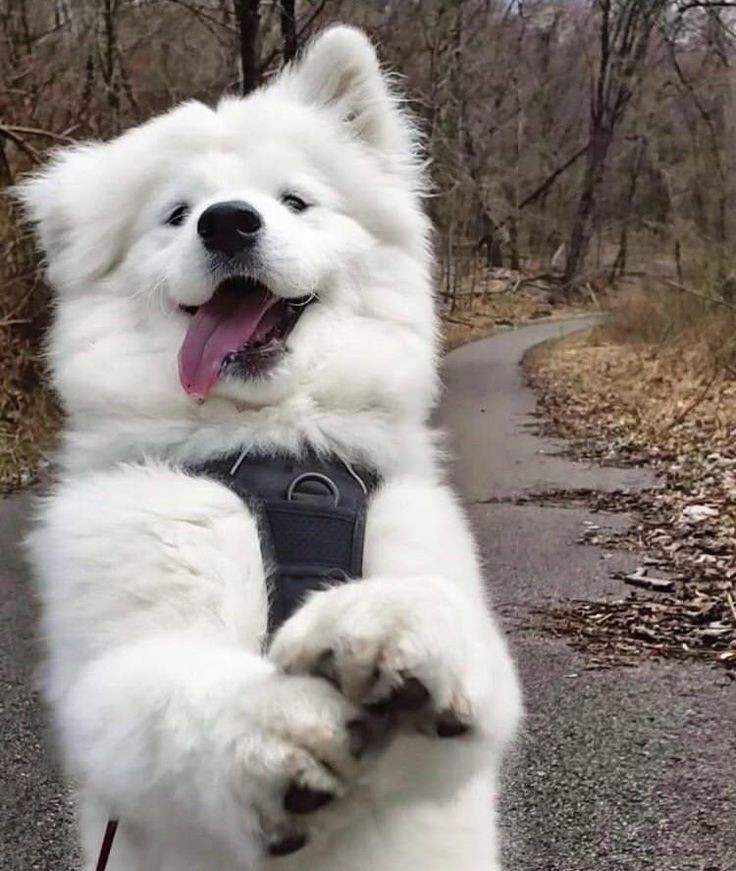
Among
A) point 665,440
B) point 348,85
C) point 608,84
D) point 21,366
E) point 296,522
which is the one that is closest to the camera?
point 296,522

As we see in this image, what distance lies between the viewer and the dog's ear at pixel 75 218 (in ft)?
10.1

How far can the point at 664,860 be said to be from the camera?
4.02 m

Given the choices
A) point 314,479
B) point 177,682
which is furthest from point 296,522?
point 177,682

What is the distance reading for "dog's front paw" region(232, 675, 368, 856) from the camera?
1.77m

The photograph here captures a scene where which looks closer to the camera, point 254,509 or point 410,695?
point 410,695

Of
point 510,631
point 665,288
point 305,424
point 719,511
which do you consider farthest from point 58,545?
point 665,288

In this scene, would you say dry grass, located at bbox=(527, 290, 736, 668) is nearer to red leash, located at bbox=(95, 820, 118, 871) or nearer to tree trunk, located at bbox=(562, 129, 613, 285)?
red leash, located at bbox=(95, 820, 118, 871)

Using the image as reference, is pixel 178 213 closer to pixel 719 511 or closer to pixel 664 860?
pixel 664 860

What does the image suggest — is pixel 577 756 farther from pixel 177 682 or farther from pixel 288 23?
pixel 288 23

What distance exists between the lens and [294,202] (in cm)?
308

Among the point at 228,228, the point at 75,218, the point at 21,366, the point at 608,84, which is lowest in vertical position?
the point at 608,84

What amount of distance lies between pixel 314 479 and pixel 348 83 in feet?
4.31

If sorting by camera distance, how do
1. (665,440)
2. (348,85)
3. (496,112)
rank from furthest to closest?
(496,112)
(665,440)
(348,85)

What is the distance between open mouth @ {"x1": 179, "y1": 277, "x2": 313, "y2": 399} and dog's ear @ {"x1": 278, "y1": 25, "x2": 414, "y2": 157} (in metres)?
0.68
